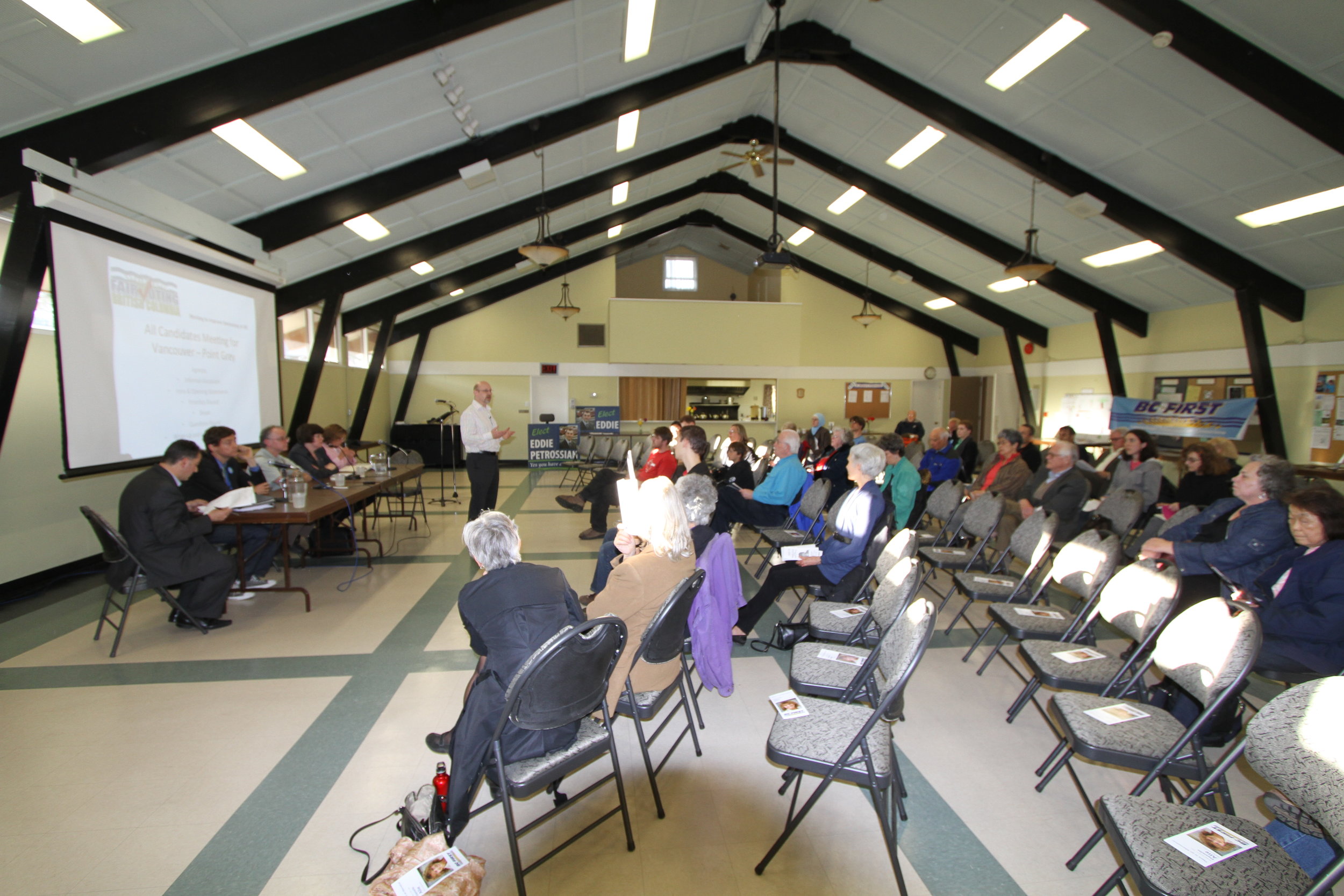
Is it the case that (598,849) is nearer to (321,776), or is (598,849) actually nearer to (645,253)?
(321,776)

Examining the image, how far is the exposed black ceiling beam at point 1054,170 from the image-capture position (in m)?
6.48

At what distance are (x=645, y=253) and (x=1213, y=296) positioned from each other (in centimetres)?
1173

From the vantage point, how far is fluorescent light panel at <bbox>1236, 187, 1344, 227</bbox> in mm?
5500

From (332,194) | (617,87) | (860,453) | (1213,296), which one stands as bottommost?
(860,453)

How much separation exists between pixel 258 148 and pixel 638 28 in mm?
3359

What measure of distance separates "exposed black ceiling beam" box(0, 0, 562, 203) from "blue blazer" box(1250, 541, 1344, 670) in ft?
18.2

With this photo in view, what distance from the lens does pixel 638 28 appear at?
5324mm

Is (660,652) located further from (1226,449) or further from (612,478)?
(1226,449)

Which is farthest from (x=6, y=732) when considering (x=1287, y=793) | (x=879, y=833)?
(x=1287, y=793)

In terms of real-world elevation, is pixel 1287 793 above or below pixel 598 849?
above

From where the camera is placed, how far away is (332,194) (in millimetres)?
5816

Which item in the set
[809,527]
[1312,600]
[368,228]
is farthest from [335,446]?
[1312,600]

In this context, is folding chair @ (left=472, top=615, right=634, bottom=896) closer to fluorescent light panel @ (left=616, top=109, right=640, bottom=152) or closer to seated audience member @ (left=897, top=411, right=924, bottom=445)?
fluorescent light panel @ (left=616, top=109, right=640, bottom=152)

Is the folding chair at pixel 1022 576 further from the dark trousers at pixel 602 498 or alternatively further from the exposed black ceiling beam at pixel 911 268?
the exposed black ceiling beam at pixel 911 268
